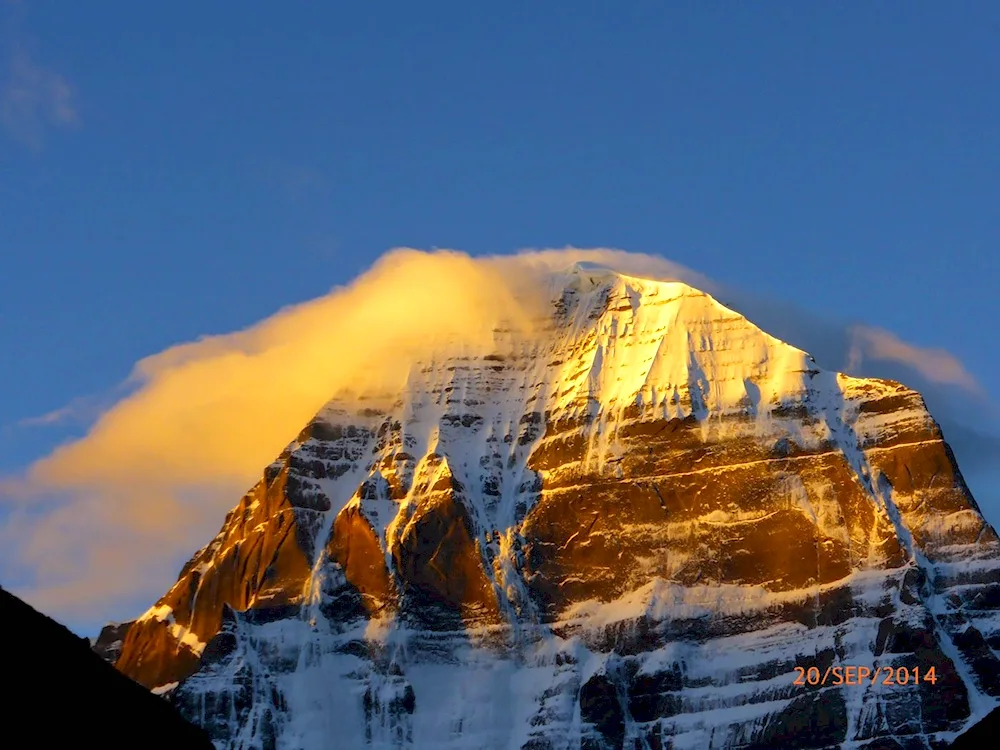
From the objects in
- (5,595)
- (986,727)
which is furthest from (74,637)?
(986,727)

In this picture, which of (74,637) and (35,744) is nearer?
(35,744)

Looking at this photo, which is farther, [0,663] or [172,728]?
[172,728]

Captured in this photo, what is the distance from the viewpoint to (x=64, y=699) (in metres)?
77.8

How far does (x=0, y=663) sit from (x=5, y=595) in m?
2.61

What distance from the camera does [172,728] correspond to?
8200 centimetres

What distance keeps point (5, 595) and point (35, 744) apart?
5.87m

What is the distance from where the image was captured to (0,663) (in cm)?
7662

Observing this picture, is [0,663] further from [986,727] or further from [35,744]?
[986,727]

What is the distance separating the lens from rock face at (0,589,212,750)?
248 feet

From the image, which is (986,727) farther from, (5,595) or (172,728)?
(5,595)

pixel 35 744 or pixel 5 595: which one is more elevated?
pixel 5 595

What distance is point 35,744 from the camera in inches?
2936

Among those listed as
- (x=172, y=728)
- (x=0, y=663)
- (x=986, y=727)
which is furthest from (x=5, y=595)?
(x=986, y=727)

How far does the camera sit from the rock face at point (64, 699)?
7550cm
